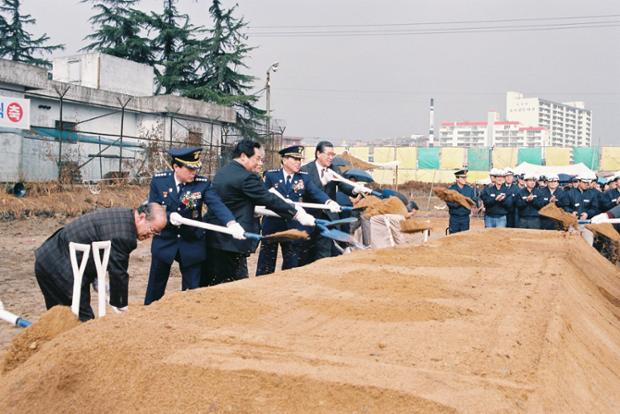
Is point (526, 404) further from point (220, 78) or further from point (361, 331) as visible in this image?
point (220, 78)

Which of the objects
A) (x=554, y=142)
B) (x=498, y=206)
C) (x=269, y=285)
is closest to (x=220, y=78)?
(x=498, y=206)

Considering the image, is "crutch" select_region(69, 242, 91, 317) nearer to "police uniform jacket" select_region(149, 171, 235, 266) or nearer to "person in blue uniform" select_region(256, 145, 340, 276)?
"police uniform jacket" select_region(149, 171, 235, 266)

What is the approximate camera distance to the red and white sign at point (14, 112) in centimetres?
1595

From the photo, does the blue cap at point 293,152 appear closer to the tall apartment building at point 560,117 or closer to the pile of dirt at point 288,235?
the pile of dirt at point 288,235

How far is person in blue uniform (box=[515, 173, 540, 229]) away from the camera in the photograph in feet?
43.0

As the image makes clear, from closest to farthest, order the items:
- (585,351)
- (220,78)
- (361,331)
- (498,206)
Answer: (361,331) → (585,351) → (498,206) → (220,78)

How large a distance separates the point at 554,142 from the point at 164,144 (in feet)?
264

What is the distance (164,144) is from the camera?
21328mm

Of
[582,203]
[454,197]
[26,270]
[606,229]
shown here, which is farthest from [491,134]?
[26,270]

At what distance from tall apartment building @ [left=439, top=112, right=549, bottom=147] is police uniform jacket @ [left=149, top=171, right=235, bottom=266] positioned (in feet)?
248

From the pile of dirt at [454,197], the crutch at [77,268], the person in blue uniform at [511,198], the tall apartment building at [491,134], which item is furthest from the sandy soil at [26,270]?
the tall apartment building at [491,134]

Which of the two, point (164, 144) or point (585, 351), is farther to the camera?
point (164, 144)

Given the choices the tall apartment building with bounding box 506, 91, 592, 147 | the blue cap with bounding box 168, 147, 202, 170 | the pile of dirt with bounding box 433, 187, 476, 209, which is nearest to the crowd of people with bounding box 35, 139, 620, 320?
the blue cap with bounding box 168, 147, 202, 170

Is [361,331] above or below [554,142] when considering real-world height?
below
